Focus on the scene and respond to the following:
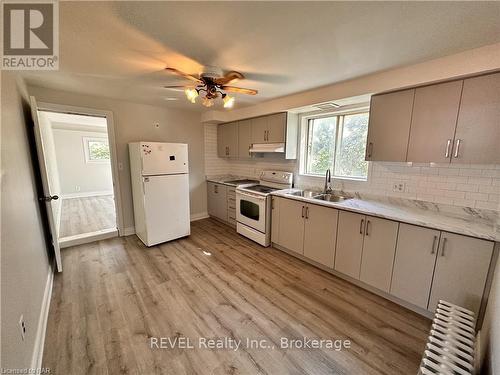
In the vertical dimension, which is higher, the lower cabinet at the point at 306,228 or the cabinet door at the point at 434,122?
the cabinet door at the point at 434,122

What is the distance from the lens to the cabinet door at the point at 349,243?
2.24m

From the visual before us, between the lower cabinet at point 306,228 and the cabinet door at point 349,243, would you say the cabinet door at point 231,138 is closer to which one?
the lower cabinet at point 306,228

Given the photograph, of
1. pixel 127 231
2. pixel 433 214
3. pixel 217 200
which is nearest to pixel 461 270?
pixel 433 214

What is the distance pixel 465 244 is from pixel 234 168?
3.97 metres

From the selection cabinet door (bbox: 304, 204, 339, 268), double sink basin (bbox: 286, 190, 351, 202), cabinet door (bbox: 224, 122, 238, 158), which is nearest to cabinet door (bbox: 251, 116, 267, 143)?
cabinet door (bbox: 224, 122, 238, 158)

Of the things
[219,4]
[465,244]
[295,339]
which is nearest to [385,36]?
[219,4]

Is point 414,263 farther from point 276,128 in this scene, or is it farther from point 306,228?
point 276,128

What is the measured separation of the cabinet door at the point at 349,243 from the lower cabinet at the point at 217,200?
2.41 metres

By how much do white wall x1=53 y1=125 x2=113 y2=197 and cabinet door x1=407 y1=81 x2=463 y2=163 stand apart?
24.2 feet

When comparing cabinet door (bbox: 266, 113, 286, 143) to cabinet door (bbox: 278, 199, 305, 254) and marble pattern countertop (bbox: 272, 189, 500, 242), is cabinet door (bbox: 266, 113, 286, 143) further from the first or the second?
marble pattern countertop (bbox: 272, 189, 500, 242)

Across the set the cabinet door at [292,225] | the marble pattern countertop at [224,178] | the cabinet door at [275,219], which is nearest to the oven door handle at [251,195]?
the cabinet door at [275,219]

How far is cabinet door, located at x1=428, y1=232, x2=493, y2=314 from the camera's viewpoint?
1.60m

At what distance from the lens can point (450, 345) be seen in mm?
1203

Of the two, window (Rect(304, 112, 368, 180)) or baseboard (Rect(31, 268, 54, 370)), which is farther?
window (Rect(304, 112, 368, 180))
